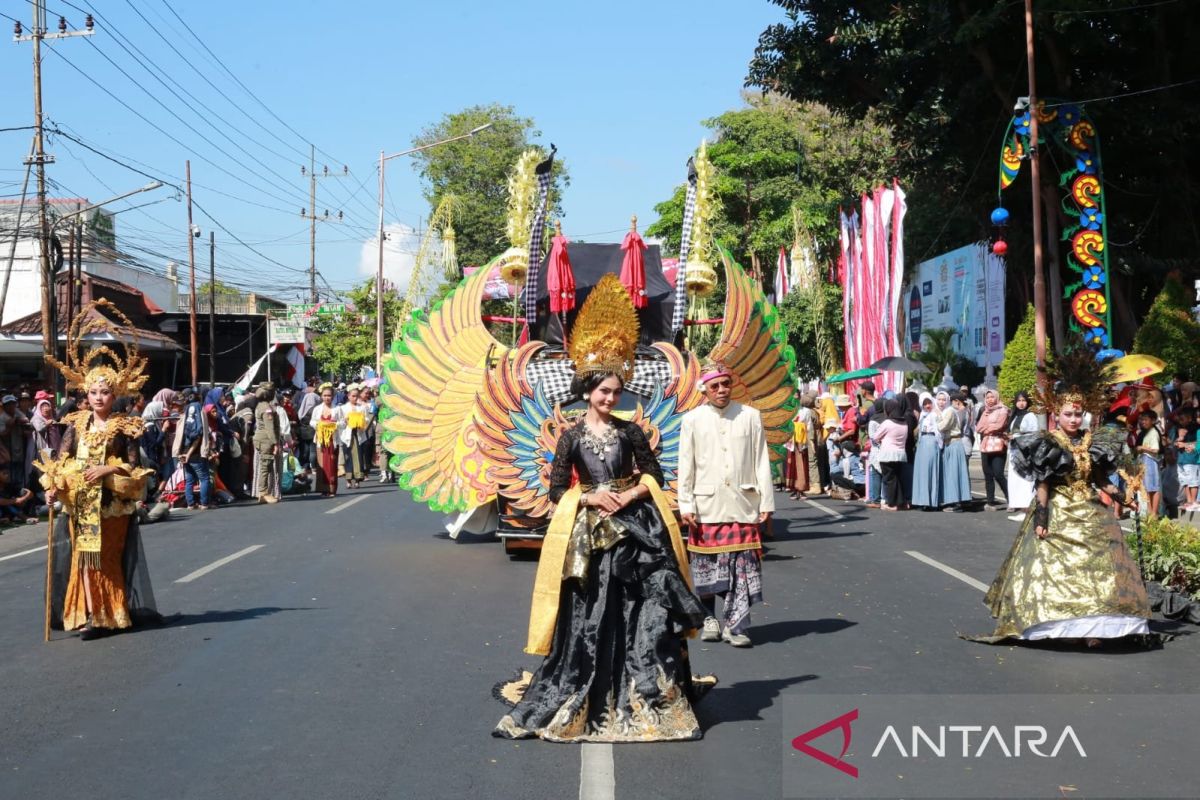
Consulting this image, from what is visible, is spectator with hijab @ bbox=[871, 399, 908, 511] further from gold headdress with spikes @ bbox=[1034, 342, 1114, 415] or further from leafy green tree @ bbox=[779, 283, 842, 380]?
leafy green tree @ bbox=[779, 283, 842, 380]

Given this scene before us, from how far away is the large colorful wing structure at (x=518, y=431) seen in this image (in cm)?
1215

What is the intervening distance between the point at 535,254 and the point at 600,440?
340 inches

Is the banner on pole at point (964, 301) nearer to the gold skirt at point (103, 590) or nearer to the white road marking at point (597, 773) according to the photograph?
the gold skirt at point (103, 590)

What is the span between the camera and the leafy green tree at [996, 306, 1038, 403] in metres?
27.1

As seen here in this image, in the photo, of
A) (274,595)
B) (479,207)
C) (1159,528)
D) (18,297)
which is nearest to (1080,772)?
(1159,528)

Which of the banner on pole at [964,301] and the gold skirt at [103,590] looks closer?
the gold skirt at [103,590]

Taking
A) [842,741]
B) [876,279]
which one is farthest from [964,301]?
[842,741]

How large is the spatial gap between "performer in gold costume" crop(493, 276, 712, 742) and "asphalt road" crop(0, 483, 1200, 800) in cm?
18

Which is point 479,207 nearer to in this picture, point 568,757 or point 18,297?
point 18,297

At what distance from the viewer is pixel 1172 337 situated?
21641mm

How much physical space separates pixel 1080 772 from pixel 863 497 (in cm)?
1516

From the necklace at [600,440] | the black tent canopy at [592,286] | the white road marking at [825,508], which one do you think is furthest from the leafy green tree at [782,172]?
the necklace at [600,440]

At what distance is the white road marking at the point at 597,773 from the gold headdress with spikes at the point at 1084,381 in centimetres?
427

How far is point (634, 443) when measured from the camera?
654cm
